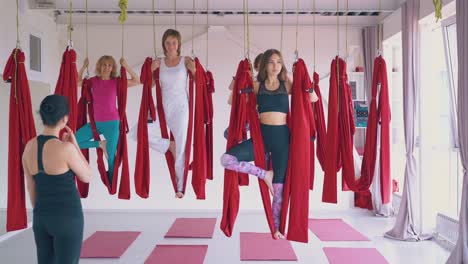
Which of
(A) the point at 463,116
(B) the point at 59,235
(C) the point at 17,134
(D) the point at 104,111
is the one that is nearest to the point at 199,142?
(D) the point at 104,111

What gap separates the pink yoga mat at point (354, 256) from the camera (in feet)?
17.6

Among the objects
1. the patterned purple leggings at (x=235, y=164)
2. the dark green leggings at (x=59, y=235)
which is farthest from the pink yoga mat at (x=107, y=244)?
the dark green leggings at (x=59, y=235)

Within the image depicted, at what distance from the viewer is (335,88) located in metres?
4.37

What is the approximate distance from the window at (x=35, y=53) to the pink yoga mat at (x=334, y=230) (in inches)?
188

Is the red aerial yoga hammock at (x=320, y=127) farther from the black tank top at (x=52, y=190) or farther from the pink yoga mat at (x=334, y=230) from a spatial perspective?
the pink yoga mat at (x=334, y=230)

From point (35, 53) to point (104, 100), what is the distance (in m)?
3.40

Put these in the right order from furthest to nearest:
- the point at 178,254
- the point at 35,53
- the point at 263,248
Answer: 1. the point at 35,53
2. the point at 263,248
3. the point at 178,254

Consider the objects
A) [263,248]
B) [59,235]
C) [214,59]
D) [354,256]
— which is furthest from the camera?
[214,59]

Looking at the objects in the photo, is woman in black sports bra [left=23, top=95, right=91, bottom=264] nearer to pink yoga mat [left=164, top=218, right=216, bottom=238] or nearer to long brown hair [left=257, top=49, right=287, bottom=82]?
long brown hair [left=257, top=49, right=287, bottom=82]

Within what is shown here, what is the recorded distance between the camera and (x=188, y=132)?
436 centimetres

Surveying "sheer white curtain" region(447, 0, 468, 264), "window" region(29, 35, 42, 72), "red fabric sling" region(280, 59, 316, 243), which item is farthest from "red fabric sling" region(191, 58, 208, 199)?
"window" region(29, 35, 42, 72)

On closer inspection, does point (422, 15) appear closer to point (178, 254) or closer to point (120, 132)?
point (120, 132)

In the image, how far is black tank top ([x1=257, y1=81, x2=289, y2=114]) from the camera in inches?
160

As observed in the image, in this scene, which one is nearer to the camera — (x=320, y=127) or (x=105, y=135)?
(x=320, y=127)
